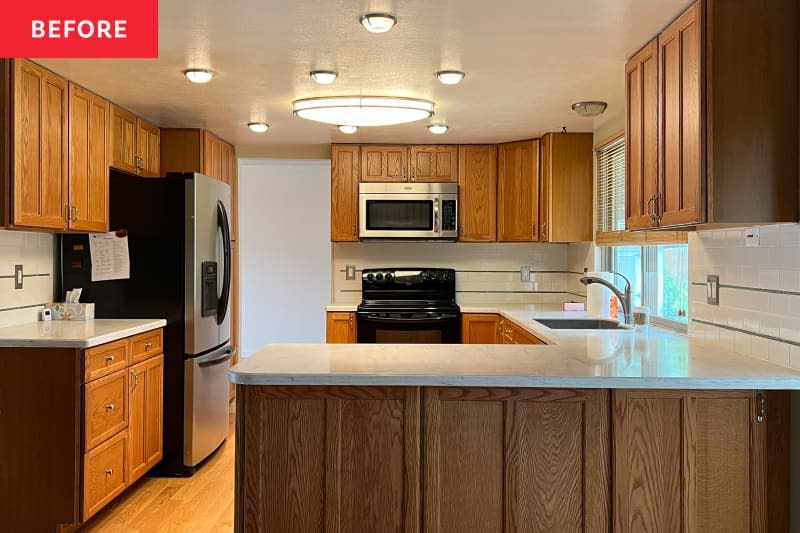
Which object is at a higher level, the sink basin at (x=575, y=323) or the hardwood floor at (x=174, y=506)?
the sink basin at (x=575, y=323)

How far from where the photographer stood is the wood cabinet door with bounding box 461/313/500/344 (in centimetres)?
545

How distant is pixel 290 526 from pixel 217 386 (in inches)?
91.2

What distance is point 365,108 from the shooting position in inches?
160

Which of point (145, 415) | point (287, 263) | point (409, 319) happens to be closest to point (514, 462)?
point (145, 415)

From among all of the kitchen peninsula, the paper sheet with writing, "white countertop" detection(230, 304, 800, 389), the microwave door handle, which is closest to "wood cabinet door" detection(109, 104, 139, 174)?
the paper sheet with writing

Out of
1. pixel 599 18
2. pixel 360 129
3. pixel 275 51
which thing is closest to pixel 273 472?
pixel 275 51

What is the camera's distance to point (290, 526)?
242 cm

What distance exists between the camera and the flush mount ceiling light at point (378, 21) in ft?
8.76

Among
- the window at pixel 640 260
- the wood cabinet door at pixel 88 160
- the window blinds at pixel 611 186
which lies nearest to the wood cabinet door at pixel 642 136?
the window at pixel 640 260

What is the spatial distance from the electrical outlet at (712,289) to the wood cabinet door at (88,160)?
3003mm

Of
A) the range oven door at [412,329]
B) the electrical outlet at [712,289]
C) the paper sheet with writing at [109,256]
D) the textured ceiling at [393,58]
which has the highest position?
the textured ceiling at [393,58]

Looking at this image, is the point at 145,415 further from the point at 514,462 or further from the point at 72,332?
the point at 514,462

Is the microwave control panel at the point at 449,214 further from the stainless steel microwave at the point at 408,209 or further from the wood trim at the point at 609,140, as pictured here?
the wood trim at the point at 609,140

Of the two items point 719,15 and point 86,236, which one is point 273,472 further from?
point 86,236
